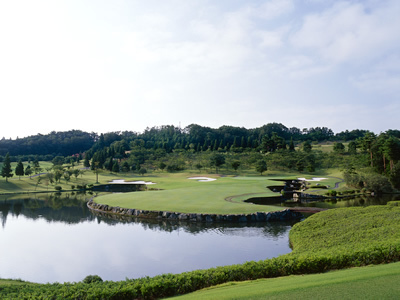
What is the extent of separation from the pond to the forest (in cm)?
3223

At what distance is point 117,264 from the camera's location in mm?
16906

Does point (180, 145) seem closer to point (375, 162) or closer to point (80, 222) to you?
point (375, 162)

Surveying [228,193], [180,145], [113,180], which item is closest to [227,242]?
[228,193]

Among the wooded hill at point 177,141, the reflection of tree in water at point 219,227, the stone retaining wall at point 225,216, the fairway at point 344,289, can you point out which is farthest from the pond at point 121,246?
the wooded hill at point 177,141

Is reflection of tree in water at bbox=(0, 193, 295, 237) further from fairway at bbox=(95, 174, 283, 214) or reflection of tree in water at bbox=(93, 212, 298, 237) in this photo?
fairway at bbox=(95, 174, 283, 214)

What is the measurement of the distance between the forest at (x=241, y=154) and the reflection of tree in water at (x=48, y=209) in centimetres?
2399

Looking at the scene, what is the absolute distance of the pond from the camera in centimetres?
1611

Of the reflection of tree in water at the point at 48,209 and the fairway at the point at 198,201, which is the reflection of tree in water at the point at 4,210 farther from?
the fairway at the point at 198,201

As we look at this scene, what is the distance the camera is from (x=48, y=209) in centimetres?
3606

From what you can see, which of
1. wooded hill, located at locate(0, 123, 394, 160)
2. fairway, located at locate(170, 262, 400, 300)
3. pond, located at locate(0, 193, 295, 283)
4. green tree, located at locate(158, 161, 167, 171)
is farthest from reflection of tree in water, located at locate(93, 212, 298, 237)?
wooded hill, located at locate(0, 123, 394, 160)

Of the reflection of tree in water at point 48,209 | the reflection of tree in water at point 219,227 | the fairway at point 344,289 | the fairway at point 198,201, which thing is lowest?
the reflection of tree in water at point 48,209

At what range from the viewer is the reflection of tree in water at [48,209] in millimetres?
30958

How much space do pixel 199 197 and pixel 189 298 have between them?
1084 inches

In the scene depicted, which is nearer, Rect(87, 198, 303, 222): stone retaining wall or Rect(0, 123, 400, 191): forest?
Rect(87, 198, 303, 222): stone retaining wall
